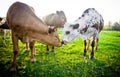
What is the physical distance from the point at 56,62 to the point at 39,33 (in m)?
2.10

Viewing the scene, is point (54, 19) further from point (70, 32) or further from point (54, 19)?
point (70, 32)

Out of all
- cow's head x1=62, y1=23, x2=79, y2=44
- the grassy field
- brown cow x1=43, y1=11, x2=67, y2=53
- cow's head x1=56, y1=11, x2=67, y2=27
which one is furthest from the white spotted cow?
cow's head x1=56, y1=11, x2=67, y2=27

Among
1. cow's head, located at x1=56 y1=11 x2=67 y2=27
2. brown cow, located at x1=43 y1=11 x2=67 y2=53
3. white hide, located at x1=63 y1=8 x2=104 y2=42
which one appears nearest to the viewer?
white hide, located at x1=63 y1=8 x2=104 y2=42

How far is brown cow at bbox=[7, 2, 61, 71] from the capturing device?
537cm

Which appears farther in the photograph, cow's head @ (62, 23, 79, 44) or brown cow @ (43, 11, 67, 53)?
brown cow @ (43, 11, 67, 53)

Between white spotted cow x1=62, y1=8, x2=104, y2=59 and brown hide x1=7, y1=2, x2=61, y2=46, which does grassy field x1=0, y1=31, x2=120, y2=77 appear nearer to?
white spotted cow x1=62, y1=8, x2=104, y2=59

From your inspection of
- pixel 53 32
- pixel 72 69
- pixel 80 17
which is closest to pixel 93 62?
pixel 72 69

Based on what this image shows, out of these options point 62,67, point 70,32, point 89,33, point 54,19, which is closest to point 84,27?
point 89,33

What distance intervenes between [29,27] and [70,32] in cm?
215

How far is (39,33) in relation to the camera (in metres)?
5.44

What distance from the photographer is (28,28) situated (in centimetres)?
556

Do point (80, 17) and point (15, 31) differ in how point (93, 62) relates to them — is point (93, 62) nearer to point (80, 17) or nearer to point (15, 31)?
point (80, 17)

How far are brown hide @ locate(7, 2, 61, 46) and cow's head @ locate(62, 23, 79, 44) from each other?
172 cm

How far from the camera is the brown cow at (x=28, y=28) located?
5.37m
